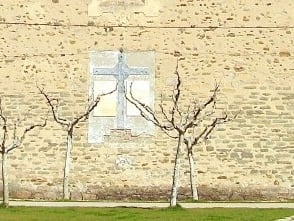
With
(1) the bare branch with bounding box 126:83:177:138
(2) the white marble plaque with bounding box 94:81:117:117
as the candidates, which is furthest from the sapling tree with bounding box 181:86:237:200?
(2) the white marble plaque with bounding box 94:81:117:117

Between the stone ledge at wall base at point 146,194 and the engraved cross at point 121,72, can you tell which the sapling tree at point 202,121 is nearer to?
the stone ledge at wall base at point 146,194

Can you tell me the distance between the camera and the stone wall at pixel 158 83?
55.6 feet

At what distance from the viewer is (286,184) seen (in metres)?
16.9

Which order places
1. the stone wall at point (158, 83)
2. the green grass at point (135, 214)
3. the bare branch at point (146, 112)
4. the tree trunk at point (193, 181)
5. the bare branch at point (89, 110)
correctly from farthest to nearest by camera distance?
the stone wall at point (158, 83) → the tree trunk at point (193, 181) → the bare branch at point (89, 110) → the bare branch at point (146, 112) → the green grass at point (135, 214)

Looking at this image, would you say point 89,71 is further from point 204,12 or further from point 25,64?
point 204,12

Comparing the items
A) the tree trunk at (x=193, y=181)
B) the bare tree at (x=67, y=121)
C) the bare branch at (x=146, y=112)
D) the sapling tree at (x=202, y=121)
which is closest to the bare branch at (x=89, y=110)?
the bare tree at (x=67, y=121)

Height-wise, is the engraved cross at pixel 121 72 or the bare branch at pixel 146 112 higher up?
the engraved cross at pixel 121 72

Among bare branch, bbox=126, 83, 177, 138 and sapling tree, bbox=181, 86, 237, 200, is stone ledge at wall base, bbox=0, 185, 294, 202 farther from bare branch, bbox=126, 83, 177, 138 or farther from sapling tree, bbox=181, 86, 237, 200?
bare branch, bbox=126, 83, 177, 138

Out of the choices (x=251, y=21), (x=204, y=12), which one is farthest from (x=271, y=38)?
(x=204, y=12)

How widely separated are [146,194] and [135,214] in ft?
18.0

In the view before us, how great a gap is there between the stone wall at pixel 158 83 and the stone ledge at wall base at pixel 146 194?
2cm

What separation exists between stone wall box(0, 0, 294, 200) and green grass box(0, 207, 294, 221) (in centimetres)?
443

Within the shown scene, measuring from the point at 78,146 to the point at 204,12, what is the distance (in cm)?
459

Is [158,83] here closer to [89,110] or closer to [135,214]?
[89,110]
